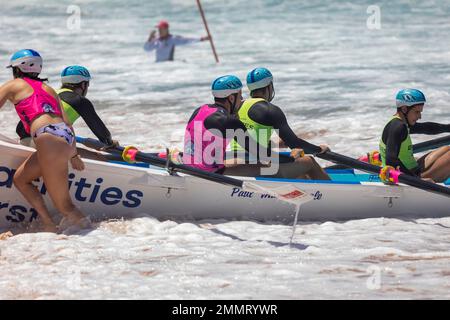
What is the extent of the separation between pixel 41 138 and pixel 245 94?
10098 mm

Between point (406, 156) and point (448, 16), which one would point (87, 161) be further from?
point (448, 16)

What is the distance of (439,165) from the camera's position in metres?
8.84

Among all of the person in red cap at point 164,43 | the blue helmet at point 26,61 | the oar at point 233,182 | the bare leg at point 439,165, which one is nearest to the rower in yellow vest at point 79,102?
the oar at point 233,182

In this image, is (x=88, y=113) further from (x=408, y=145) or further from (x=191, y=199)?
(x=408, y=145)

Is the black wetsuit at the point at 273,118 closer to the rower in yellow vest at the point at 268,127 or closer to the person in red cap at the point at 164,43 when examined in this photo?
the rower in yellow vest at the point at 268,127

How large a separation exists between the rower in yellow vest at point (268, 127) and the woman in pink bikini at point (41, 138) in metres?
1.61

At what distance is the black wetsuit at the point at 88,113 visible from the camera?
27.9 feet

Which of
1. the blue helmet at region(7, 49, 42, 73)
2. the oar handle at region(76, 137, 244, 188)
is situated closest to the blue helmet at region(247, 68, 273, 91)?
the oar handle at region(76, 137, 244, 188)

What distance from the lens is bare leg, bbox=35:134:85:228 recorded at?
7.42 metres

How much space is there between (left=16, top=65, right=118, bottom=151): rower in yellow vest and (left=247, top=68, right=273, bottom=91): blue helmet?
147cm

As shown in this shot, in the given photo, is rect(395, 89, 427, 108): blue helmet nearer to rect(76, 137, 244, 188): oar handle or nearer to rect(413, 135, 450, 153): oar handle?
rect(413, 135, 450, 153): oar handle

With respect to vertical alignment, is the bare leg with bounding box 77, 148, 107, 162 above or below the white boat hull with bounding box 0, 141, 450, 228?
above

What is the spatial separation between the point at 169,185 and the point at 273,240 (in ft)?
3.70

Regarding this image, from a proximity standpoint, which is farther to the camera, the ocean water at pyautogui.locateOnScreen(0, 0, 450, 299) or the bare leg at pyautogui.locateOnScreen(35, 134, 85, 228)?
the bare leg at pyautogui.locateOnScreen(35, 134, 85, 228)
